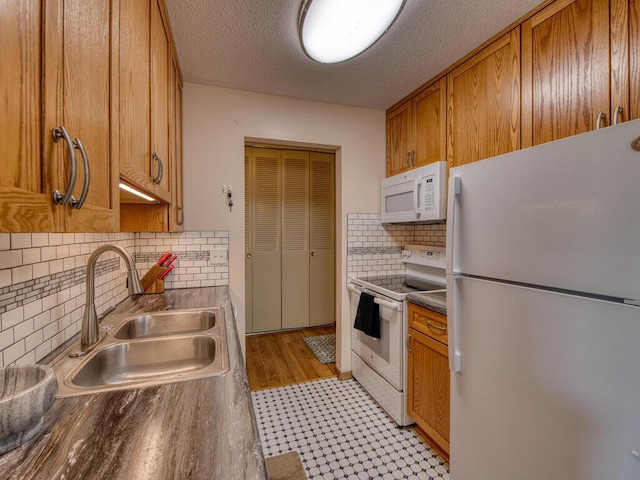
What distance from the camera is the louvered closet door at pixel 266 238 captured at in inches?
136

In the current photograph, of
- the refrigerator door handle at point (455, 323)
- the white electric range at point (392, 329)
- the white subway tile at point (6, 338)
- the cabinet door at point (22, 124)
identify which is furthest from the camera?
the white electric range at point (392, 329)

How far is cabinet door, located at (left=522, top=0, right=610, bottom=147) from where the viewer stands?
46.8 inches

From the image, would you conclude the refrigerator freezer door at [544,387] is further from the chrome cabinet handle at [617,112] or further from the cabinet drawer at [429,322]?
the chrome cabinet handle at [617,112]

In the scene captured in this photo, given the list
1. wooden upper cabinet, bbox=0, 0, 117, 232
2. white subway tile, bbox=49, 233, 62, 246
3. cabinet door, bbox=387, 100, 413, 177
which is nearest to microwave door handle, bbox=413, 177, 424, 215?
cabinet door, bbox=387, 100, 413, 177

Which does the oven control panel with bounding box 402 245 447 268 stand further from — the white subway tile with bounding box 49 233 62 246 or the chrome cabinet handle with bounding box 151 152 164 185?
the white subway tile with bounding box 49 233 62 246

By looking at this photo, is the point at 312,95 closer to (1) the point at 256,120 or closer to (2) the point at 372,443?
(1) the point at 256,120

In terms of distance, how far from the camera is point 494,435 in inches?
45.9

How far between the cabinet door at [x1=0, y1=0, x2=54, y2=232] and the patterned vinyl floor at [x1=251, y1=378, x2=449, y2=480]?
1.77m

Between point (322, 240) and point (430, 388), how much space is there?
90.0 inches

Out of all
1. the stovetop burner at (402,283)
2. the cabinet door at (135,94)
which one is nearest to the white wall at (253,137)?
the stovetop burner at (402,283)

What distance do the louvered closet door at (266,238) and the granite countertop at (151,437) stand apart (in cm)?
272

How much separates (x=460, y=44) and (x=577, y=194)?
130cm

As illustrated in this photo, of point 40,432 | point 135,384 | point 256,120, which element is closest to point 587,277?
point 135,384

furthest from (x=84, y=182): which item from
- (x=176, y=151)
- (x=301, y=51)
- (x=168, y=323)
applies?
(x=301, y=51)
